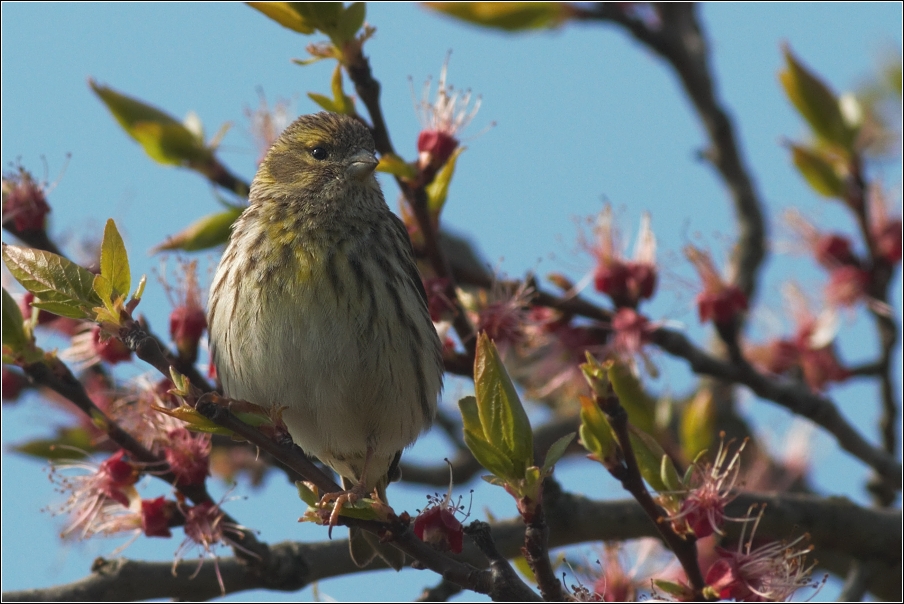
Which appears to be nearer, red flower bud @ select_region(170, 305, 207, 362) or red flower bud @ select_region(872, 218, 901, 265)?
red flower bud @ select_region(170, 305, 207, 362)

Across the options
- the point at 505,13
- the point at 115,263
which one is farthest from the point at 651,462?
the point at 505,13

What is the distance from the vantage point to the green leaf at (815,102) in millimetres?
6043

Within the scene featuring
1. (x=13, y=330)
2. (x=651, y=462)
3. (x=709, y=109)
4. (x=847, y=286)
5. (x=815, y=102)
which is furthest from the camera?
(x=709, y=109)

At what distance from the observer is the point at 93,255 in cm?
637

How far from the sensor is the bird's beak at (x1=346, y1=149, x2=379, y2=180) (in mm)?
5625

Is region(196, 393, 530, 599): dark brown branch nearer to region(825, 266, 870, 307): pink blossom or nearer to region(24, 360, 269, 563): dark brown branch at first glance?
region(24, 360, 269, 563): dark brown branch

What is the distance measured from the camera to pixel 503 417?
371cm

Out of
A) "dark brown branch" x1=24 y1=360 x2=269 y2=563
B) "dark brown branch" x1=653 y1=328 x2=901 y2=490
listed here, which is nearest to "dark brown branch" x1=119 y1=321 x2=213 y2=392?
"dark brown branch" x1=24 y1=360 x2=269 y2=563

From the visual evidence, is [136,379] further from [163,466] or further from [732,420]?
[732,420]

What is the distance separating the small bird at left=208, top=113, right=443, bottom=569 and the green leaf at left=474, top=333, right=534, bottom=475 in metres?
1.16

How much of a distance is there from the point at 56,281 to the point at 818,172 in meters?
4.19

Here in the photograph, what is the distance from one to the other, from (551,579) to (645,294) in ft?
8.87

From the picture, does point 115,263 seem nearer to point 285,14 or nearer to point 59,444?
point 285,14

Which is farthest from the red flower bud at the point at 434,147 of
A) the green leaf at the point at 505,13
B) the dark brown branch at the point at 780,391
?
the dark brown branch at the point at 780,391
